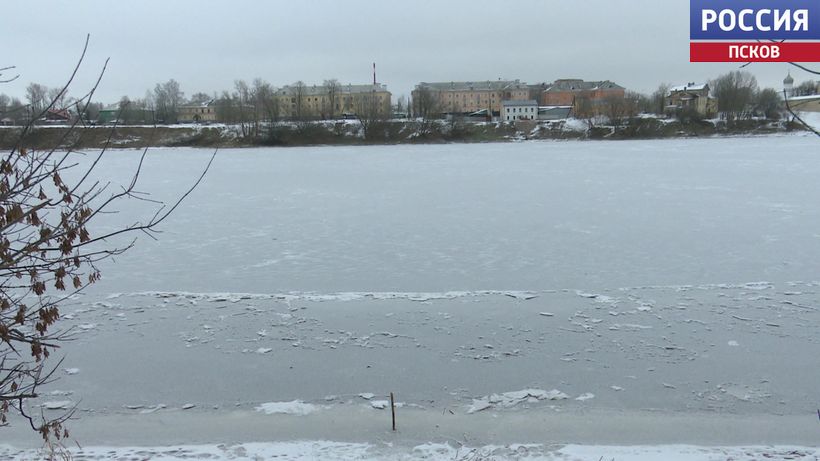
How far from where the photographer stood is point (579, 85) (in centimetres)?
8512

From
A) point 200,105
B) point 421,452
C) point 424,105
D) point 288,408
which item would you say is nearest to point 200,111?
point 200,105

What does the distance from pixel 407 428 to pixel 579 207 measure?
32.8 feet

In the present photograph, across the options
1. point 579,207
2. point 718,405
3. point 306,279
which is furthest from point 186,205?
point 718,405

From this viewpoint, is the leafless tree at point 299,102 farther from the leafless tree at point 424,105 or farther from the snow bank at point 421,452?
the snow bank at point 421,452

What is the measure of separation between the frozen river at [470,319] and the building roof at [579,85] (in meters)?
73.5

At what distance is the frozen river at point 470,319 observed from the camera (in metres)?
4.85

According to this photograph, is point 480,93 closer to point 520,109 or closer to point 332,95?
point 520,109

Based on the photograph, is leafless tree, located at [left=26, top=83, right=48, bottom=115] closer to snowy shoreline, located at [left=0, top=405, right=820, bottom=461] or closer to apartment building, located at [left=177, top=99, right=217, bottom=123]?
snowy shoreline, located at [left=0, top=405, right=820, bottom=461]

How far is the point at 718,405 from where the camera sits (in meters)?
4.74

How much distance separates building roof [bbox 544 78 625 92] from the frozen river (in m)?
73.5

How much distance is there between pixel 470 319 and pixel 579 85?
277 feet

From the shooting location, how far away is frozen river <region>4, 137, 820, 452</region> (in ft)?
15.9

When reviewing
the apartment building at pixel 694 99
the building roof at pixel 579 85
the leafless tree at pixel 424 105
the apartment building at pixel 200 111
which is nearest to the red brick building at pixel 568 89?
the building roof at pixel 579 85

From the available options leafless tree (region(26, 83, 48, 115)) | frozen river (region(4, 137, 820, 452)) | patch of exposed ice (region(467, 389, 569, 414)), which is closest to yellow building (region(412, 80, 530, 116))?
frozen river (region(4, 137, 820, 452))
